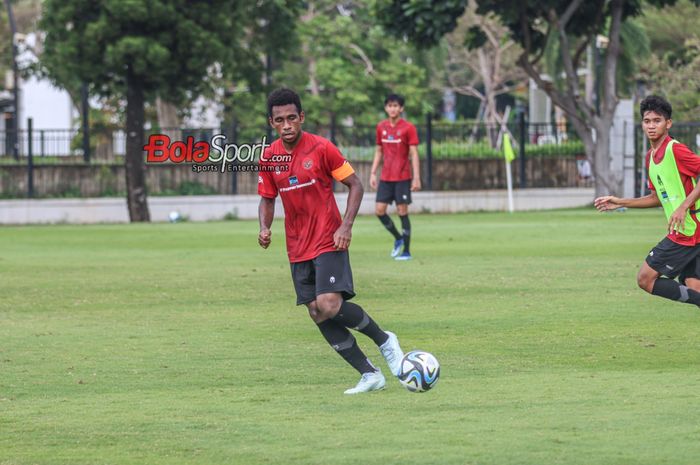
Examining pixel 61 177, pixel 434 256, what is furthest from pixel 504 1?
pixel 434 256

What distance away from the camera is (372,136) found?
40.0 m

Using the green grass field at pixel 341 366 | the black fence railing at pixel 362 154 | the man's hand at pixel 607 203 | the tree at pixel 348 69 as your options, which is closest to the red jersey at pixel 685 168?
the man's hand at pixel 607 203

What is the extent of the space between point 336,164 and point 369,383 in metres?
1.54

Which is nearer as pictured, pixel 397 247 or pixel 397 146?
pixel 397 146

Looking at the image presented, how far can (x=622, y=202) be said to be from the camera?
37.6 feet

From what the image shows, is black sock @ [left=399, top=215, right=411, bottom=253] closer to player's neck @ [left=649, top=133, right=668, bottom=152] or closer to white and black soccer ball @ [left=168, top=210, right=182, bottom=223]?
player's neck @ [left=649, top=133, right=668, bottom=152]

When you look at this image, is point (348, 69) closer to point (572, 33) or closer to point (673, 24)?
point (673, 24)

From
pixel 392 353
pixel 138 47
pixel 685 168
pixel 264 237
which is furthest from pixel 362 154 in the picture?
pixel 392 353

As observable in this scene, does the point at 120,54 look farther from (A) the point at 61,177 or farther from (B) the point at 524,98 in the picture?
(B) the point at 524,98

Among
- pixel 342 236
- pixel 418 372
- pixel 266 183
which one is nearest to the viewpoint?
pixel 418 372

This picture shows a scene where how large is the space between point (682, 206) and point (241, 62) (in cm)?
2915

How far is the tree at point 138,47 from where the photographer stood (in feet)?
117

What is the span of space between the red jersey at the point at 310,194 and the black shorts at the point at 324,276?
81mm

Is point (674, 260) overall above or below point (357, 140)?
below
